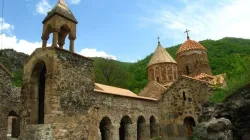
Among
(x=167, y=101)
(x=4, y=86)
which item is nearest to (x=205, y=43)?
(x=167, y=101)

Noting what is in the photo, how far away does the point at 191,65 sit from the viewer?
1962cm

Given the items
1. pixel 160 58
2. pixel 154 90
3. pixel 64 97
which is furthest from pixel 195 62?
pixel 64 97

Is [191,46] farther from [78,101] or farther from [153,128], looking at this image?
[78,101]

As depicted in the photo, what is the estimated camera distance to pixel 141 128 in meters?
15.3

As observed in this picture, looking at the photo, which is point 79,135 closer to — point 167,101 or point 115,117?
point 115,117

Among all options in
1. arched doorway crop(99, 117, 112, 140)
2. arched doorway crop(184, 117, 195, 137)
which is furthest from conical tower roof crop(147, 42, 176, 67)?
arched doorway crop(99, 117, 112, 140)

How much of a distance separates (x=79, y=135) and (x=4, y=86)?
22.7 ft

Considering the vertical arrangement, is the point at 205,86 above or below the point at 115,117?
above

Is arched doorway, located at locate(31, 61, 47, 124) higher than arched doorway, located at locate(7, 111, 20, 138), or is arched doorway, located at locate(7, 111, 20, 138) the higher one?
arched doorway, located at locate(31, 61, 47, 124)

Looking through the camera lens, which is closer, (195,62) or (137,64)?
(195,62)

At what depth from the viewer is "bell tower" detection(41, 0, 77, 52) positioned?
9617 millimetres

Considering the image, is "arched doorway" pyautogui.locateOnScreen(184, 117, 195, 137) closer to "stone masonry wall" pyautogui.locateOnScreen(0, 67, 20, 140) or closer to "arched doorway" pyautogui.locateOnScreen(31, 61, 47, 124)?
"arched doorway" pyautogui.locateOnScreen(31, 61, 47, 124)

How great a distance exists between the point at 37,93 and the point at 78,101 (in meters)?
1.88

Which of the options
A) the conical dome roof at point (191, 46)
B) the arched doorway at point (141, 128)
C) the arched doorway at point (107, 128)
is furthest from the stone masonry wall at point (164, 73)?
the arched doorway at point (107, 128)
